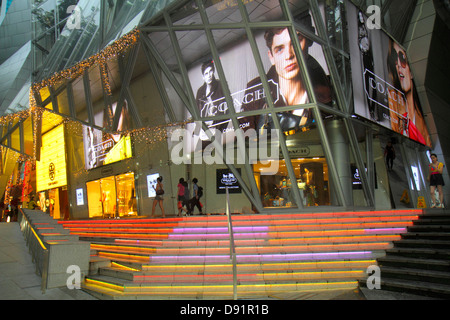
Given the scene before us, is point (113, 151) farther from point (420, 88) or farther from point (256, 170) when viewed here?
point (420, 88)

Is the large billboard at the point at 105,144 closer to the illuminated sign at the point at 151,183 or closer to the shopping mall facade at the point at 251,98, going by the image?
the shopping mall facade at the point at 251,98

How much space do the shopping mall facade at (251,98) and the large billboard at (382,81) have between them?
0.27 feet

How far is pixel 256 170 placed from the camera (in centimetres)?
1680

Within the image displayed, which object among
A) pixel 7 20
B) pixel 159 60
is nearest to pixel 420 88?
pixel 159 60

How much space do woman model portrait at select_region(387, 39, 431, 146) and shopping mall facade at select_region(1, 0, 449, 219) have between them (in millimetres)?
103

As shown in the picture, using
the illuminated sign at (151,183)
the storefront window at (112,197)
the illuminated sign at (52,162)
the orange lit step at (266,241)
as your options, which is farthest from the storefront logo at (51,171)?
the orange lit step at (266,241)

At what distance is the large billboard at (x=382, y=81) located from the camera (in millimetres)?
12656

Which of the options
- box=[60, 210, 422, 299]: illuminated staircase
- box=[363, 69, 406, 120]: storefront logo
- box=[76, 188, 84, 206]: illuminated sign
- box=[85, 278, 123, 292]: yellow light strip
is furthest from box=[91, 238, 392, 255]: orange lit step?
box=[76, 188, 84, 206]: illuminated sign

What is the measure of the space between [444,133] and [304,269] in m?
16.6

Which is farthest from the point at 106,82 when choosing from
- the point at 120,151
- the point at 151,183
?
the point at 151,183

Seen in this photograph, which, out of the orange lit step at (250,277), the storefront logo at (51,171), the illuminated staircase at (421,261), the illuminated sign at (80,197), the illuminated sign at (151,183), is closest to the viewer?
the illuminated staircase at (421,261)

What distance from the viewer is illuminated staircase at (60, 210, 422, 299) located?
6570 mm

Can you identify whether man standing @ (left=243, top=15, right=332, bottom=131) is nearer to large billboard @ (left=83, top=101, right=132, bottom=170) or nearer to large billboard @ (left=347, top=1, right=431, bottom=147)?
large billboard @ (left=347, top=1, right=431, bottom=147)

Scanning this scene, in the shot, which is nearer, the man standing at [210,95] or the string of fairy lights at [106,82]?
the string of fairy lights at [106,82]
